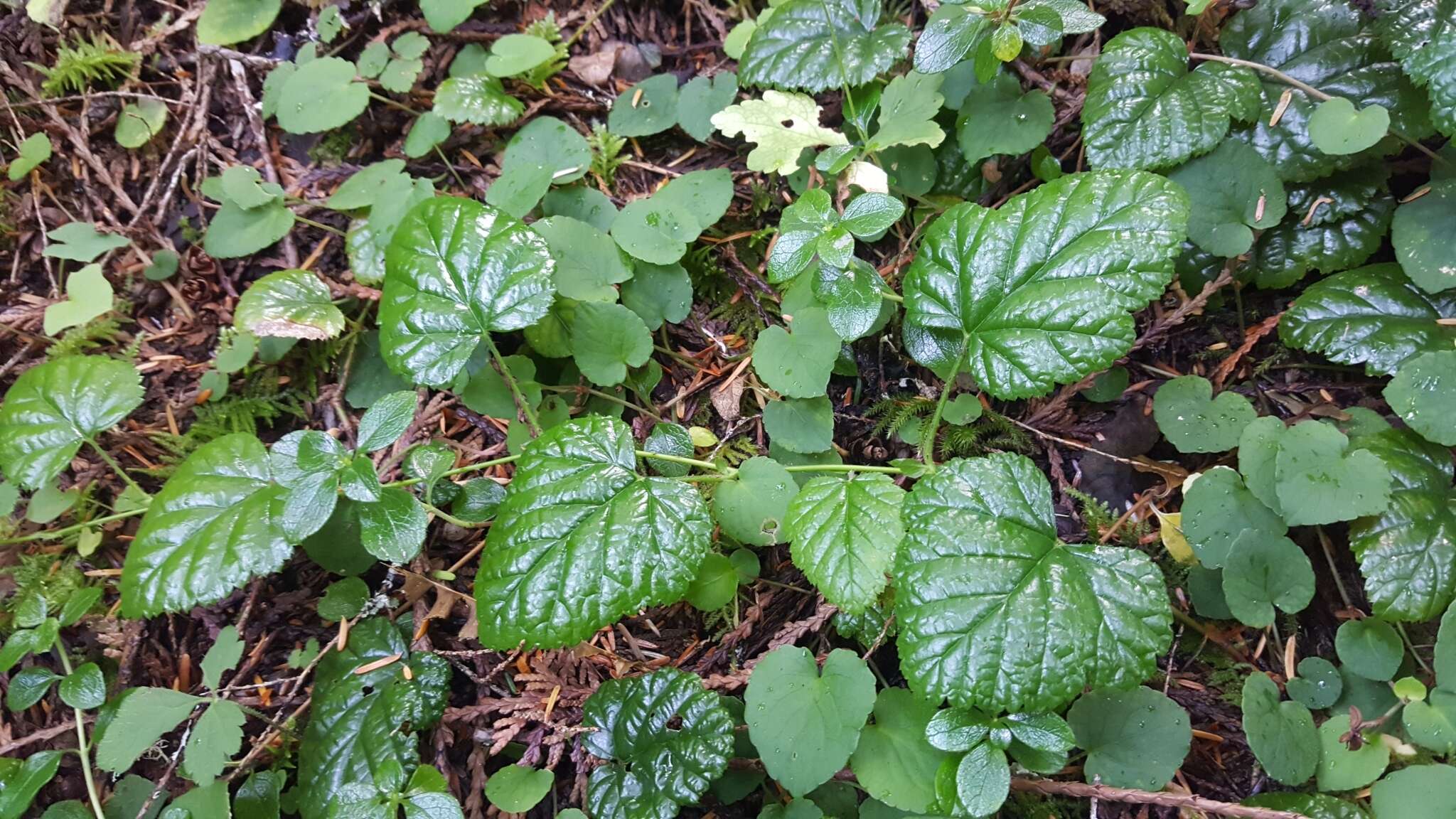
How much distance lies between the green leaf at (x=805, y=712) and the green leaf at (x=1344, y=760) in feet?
3.90

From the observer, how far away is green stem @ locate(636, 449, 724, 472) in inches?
85.4

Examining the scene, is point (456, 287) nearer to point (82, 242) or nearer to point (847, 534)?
point (847, 534)

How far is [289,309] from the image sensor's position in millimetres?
2500

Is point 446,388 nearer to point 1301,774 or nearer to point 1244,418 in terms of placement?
point 1244,418

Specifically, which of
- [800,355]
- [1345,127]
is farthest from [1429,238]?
[800,355]

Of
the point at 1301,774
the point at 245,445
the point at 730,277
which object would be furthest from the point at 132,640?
the point at 1301,774

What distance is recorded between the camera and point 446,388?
253 cm

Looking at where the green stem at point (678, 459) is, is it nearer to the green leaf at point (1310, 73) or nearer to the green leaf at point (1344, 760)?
the green leaf at point (1344, 760)

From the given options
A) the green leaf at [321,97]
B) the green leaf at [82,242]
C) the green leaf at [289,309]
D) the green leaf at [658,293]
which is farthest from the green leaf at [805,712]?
the green leaf at [82,242]

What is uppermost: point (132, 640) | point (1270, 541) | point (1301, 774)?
point (1270, 541)

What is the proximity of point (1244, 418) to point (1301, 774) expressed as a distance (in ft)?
3.08

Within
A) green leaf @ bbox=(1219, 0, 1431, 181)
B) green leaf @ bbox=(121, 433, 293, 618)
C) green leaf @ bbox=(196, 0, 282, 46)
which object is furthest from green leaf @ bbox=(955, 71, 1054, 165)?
green leaf @ bbox=(196, 0, 282, 46)

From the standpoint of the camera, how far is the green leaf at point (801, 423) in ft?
7.52

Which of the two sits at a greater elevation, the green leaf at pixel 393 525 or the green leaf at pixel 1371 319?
the green leaf at pixel 1371 319
